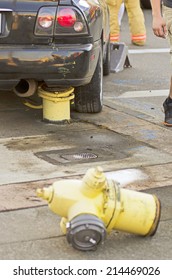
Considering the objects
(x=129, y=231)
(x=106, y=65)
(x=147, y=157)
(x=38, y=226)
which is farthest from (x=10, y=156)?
(x=106, y=65)

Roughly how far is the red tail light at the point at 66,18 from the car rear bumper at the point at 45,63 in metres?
0.18

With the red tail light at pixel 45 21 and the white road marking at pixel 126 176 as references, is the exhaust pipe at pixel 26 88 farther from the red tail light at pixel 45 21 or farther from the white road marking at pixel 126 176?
the white road marking at pixel 126 176

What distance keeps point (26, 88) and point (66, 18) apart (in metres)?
0.82

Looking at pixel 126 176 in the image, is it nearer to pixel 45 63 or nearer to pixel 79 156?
pixel 79 156

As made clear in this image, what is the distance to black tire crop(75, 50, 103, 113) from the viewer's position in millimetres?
7492

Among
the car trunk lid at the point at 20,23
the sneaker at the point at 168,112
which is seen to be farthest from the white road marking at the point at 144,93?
the car trunk lid at the point at 20,23

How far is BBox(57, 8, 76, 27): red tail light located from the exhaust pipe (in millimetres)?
587

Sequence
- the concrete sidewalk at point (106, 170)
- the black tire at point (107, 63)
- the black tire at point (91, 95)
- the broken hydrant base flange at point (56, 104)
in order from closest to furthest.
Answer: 1. the concrete sidewalk at point (106, 170)
2. the broken hydrant base flange at point (56, 104)
3. the black tire at point (91, 95)
4. the black tire at point (107, 63)

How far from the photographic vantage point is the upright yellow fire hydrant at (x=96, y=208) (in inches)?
165

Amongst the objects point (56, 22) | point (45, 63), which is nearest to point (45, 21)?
point (56, 22)

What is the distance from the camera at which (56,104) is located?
704 centimetres

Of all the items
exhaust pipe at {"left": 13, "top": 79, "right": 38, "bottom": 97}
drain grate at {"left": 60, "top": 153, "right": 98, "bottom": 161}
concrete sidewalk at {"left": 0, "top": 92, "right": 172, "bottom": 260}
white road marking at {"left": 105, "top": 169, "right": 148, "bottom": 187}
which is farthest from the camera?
exhaust pipe at {"left": 13, "top": 79, "right": 38, "bottom": 97}

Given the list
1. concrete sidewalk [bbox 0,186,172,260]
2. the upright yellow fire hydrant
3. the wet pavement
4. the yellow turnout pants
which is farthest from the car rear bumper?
the yellow turnout pants

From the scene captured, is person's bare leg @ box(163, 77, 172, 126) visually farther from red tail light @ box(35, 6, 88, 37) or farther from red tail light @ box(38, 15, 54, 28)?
red tail light @ box(38, 15, 54, 28)
